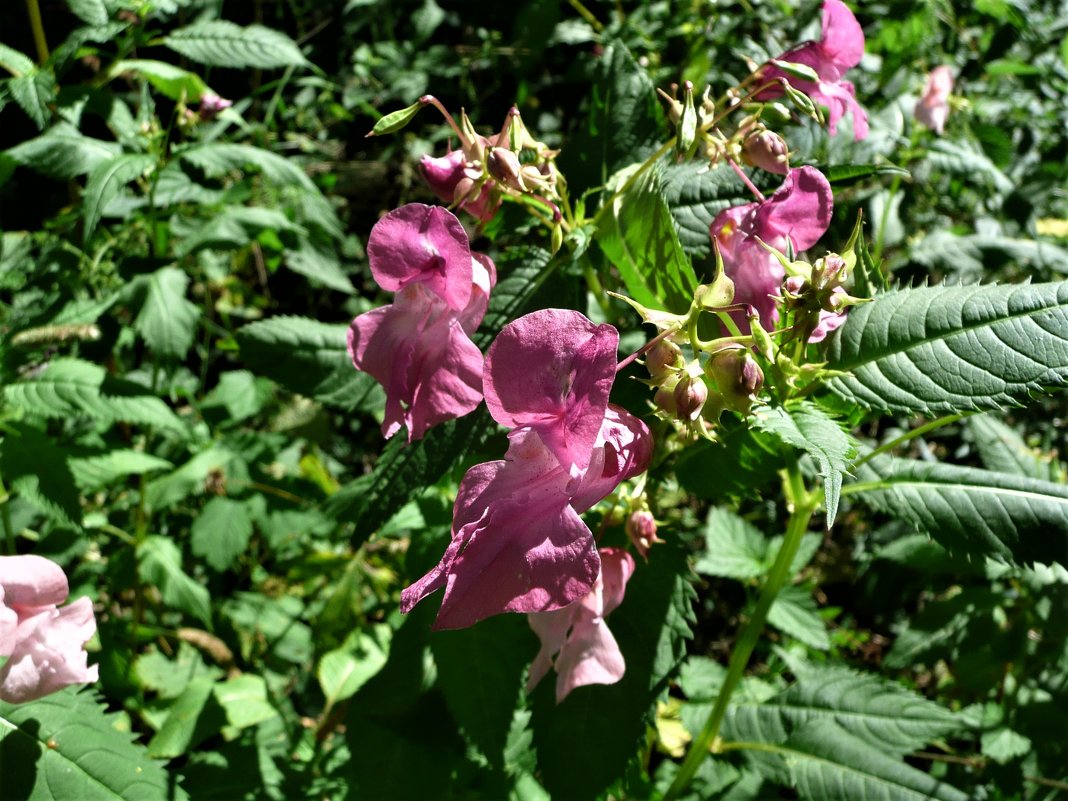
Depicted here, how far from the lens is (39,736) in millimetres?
1069

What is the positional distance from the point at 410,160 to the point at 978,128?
6.38 feet

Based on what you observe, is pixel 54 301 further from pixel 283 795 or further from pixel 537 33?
pixel 537 33

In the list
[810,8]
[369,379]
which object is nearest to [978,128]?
[810,8]

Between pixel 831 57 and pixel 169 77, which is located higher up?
pixel 831 57

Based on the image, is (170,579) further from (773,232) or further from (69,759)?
(773,232)

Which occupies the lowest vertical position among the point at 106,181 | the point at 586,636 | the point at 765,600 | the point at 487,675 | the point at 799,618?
the point at 799,618

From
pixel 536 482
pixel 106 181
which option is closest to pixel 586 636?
pixel 536 482

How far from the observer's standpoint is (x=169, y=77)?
6.17ft

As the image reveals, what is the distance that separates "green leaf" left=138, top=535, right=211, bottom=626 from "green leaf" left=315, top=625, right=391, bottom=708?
0.26 metres

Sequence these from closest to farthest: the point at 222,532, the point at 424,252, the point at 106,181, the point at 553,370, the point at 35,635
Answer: the point at 553,370 → the point at 424,252 → the point at 35,635 → the point at 106,181 → the point at 222,532

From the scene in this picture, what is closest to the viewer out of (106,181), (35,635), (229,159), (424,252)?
(424,252)

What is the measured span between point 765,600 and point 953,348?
427 millimetres

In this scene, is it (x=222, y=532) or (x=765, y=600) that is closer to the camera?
(x=765, y=600)

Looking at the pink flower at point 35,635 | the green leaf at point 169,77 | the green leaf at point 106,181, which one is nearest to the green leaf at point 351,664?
the pink flower at point 35,635
